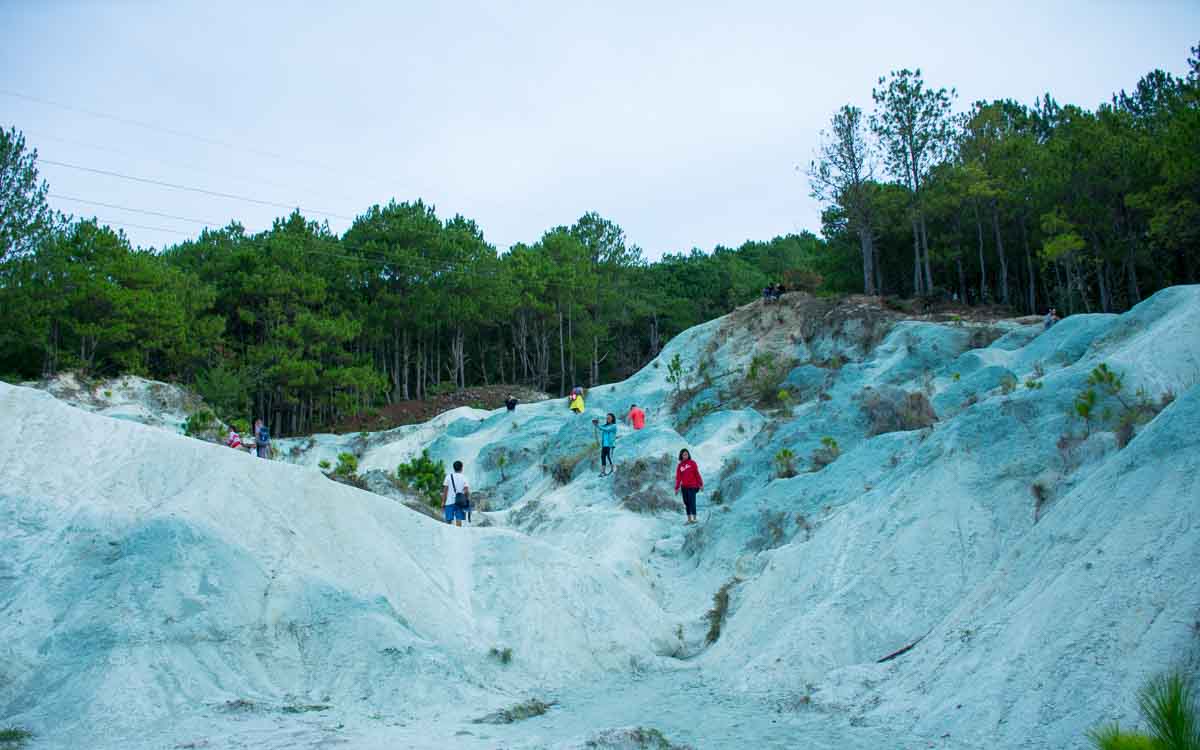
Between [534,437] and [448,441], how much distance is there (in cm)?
374

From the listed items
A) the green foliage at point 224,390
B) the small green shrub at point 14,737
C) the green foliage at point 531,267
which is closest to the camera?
the small green shrub at point 14,737

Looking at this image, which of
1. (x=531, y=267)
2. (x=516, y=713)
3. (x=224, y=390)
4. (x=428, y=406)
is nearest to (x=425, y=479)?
(x=516, y=713)

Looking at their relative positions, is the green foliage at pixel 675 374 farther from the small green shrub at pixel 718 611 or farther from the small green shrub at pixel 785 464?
the small green shrub at pixel 718 611

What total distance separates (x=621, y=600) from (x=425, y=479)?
1085cm

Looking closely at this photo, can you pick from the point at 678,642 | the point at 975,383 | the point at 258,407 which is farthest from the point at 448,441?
the point at 678,642

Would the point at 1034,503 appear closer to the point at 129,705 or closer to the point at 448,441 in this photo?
the point at 129,705

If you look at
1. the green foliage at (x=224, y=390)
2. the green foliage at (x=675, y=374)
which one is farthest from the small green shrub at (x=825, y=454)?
the green foliage at (x=224, y=390)

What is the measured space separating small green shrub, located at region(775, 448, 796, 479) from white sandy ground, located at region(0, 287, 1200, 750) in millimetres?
1580

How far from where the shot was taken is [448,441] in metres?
29.4

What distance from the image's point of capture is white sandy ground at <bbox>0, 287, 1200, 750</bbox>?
7.40m

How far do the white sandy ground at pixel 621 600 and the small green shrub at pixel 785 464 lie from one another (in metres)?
1.58

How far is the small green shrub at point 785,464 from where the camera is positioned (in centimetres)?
1691

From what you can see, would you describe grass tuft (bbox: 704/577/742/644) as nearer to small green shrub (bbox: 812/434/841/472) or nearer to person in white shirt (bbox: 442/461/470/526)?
small green shrub (bbox: 812/434/841/472)

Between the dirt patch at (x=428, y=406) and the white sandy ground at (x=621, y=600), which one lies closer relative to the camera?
the white sandy ground at (x=621, y=600)
